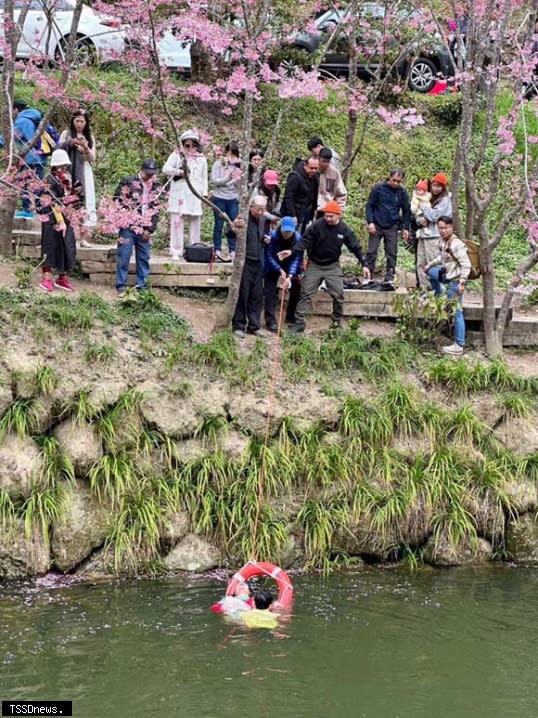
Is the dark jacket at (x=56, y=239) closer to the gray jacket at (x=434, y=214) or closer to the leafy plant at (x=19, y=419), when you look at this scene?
the leafy plant at (x=19, y=419)

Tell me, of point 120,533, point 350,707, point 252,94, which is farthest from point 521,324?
point 350,707

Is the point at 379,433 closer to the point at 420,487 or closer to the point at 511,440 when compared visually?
the point at 420,487

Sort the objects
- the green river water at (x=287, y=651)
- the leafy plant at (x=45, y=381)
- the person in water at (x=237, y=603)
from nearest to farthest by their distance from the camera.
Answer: the green river water at (x=287, y=651), the person in water at (x=237, y=603), the leafy plant at (x=45, y=381)

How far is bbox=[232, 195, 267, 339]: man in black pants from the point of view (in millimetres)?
13406

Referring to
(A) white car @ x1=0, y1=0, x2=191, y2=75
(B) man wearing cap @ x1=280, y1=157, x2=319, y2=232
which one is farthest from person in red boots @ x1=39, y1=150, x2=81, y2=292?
(A) white car @ x1=0, y1=0, x2=191, y2=75

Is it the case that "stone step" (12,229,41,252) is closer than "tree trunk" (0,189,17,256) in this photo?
No

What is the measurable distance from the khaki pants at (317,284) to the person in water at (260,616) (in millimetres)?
4393

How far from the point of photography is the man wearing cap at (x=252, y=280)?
44.0 ft

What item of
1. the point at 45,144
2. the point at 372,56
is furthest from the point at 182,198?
the point at 372,56

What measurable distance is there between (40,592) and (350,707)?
3.47m

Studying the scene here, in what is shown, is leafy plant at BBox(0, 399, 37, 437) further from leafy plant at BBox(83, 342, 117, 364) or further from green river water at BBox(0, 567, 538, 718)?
green river water at BBox(0, 567, 538, 718)

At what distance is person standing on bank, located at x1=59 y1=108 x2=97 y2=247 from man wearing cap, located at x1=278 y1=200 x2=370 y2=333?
106 inches

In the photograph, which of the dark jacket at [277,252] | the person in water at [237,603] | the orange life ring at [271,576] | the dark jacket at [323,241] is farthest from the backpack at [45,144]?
the person in water at [237,603]

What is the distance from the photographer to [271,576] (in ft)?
35.0
